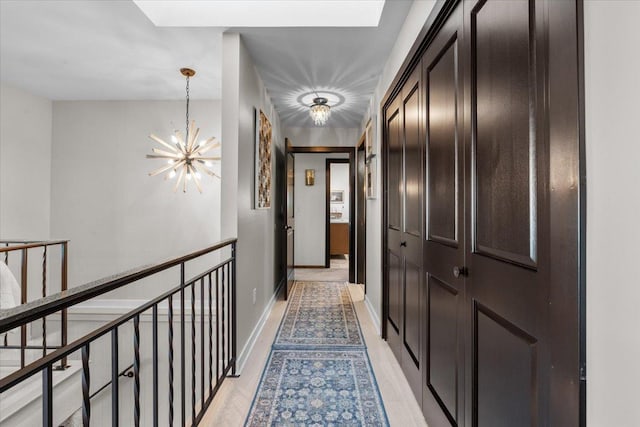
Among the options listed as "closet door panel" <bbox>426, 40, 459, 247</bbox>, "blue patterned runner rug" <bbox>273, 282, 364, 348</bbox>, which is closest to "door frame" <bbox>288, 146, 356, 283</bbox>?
"blue patterned runner rug" <bbox>273, 282, 364, 348</bbox>

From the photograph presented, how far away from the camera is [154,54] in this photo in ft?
8.75

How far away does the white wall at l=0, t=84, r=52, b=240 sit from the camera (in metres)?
3.37

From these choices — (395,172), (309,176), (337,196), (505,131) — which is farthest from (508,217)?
(337,196)

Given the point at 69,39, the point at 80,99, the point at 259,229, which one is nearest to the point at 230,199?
the point at 259,229

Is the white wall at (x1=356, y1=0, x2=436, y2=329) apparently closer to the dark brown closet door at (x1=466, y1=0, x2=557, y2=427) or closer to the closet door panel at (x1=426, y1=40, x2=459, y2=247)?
the closet door panel at (x1=426, y1=40, x2=459, y2=247)

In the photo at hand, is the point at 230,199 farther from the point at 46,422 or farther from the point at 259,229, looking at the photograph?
the point at 46,422

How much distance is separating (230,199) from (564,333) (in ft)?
6.26

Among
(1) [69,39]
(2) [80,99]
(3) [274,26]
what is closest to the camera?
(3) [274,26]

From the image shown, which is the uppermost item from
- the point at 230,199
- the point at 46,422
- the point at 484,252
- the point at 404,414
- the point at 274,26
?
the point at 274,26

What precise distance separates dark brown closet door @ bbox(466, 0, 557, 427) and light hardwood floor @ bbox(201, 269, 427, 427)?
0.74 m

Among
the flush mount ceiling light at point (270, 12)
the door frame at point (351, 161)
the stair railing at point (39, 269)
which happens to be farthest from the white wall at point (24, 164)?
the door frame at point (351, 161)

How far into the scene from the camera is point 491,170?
3.40 feet

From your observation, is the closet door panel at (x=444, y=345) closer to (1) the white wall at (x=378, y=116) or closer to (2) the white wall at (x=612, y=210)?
(2) the white wall at (x=612, y=210)

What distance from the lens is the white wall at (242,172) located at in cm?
221
